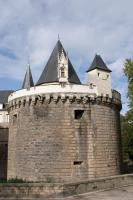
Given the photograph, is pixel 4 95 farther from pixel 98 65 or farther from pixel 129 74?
pixel 129 74

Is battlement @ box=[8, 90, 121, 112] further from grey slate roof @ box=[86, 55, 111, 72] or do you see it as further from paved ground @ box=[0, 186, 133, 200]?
paved ground @ box=[0, 186, 133, 200]

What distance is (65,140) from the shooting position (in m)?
18.5

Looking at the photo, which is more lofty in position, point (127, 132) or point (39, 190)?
point (127, 132)

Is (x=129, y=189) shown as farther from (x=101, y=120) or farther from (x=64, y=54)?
(x=64, y=54)

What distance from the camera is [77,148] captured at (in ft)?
60.9

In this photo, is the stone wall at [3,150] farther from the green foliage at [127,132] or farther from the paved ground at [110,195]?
the paved ground at [110,195]

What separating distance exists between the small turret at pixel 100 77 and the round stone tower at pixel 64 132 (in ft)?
0.76

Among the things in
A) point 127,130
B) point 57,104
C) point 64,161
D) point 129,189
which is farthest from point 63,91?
point 127,130

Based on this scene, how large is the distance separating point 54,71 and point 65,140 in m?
5.54

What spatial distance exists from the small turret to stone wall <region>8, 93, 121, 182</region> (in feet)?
2.27

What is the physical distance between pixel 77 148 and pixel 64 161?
1176 millimetres

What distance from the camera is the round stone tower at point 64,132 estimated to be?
1842 cm

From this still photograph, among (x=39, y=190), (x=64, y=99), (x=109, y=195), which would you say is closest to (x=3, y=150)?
(x=64, y=99)

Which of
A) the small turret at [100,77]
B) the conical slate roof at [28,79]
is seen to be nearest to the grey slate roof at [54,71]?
the small turret at [100,77]
